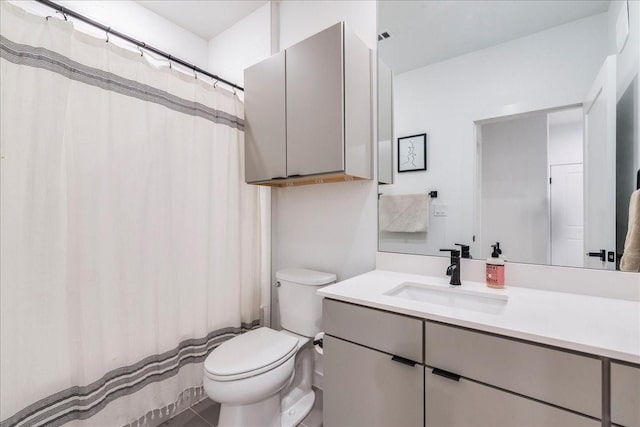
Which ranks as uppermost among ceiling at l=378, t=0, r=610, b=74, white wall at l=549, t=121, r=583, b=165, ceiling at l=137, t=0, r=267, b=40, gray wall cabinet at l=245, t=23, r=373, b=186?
ceiling at l=137, t=0, r=267, b=40

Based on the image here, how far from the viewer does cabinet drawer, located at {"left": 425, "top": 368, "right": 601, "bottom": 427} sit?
74cm

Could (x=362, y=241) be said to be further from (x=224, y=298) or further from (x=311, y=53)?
(x=311, y=53)

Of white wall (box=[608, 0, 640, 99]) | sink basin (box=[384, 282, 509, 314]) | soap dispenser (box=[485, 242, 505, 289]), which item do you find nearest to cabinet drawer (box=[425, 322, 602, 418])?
sink basin (box=[384, 282, 509, 314])

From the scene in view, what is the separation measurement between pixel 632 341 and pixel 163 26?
309 cm

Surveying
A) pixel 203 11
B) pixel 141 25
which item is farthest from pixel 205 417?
pixel 203 11

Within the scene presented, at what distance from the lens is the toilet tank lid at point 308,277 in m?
1.62

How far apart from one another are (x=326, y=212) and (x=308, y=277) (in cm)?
45

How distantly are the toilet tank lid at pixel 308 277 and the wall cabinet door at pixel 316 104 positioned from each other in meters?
0.62

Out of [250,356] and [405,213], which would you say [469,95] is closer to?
[405,213]

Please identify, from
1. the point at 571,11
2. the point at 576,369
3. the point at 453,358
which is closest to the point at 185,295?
the point at 453,358

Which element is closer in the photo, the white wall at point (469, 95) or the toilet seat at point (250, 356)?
the white wall at point (469, 95)

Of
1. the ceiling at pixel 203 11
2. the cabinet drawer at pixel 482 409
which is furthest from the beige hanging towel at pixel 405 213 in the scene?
the ceiling at pixel 203 11

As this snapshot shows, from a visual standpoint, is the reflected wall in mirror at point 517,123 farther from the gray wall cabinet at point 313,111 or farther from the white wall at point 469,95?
the gray wall cabinet at point 313,111

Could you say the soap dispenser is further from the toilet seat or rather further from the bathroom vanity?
the toilet seat
